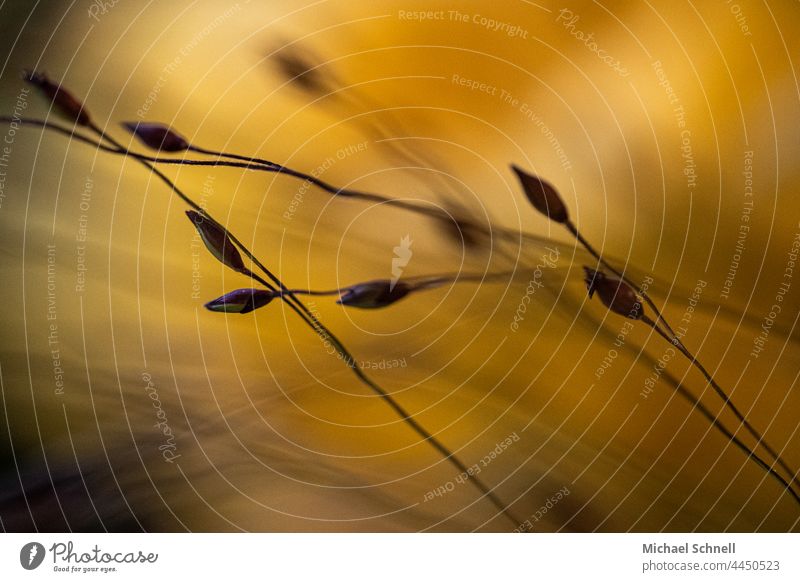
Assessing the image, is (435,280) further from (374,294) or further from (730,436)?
(730,436)

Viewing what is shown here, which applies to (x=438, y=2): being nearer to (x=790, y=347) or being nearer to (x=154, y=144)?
(x=154, y=144)

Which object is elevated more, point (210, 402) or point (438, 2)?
point (438, 2)

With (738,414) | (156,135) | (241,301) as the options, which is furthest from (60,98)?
(738,414)

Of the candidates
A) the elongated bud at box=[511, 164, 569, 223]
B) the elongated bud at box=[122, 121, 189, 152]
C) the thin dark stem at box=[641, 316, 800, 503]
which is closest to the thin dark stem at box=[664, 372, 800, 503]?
the thin dark stem at box=[641, 316, 800, 503]

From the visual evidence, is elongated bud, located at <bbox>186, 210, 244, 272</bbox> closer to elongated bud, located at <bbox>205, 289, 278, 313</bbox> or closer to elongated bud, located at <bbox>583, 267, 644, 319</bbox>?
elongated bud, located at <bbox>205, 289, 278, 313</bbox>
